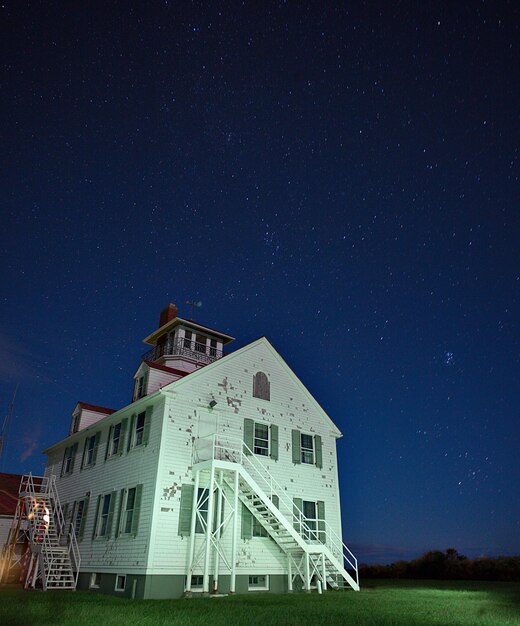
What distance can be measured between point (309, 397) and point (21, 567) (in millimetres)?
19682

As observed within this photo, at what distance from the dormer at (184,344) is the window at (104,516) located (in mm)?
10658

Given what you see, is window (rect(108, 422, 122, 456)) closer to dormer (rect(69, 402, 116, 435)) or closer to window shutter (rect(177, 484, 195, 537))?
dormer (rect(69, 402, 116, 435))

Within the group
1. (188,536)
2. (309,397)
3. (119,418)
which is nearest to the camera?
(188,536)

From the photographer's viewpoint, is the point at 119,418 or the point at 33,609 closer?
the point at 33,609

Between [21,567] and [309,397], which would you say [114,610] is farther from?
[21,567]

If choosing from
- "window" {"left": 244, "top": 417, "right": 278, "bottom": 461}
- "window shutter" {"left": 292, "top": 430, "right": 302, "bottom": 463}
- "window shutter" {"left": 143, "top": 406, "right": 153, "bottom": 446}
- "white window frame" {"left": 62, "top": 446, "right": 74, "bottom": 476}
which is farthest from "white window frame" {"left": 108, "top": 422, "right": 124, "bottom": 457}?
"window shutter" {"left": 292, "top": 430, "right": 302, "bottom": 463}

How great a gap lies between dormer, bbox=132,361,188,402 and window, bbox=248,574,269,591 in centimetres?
914

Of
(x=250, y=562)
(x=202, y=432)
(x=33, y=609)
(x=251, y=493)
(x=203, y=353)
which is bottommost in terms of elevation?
(x=33, y=609)

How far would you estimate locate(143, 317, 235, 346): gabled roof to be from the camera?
33406mm

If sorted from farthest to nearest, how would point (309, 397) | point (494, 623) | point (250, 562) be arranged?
point (309, 397) < point (250, 562) < point (494, 623)

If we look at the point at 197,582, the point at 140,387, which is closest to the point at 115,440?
the point at 140,387

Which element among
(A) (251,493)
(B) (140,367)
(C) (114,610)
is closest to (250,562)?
(A) (251,493)

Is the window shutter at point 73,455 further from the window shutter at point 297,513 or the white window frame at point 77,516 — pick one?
the window shutter at point 297,513

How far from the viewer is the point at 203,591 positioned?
58.5 feet
